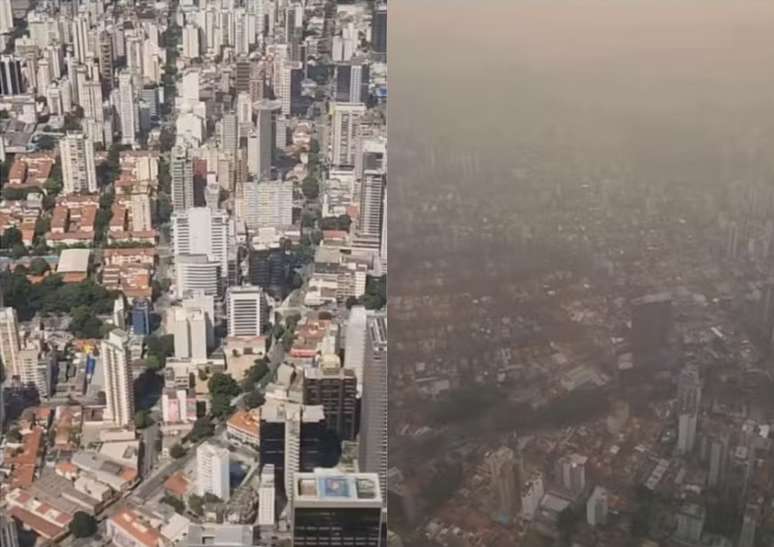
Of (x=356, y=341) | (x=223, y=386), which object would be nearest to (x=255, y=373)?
(x=223, y=386)

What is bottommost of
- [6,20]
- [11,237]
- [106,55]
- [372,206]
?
[11,237]

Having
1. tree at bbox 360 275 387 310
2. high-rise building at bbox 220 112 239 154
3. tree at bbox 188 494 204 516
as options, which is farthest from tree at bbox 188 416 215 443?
high-rise building at bbox 220 112 239 154

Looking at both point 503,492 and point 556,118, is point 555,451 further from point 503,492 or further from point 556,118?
point 556,118

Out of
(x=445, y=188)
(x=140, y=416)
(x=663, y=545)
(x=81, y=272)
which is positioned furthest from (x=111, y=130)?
(x=663, y=545)

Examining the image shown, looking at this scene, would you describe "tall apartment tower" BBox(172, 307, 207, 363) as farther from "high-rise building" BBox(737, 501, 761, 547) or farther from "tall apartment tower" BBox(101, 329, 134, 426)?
"high-rise building" BBox(737, 501, 761, 547)

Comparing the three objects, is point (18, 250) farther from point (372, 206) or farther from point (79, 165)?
point (372, 206)

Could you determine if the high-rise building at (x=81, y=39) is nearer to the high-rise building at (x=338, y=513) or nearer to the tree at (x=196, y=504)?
the tree at (x=196, y=504)
